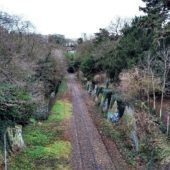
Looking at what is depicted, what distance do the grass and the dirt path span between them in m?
0.67

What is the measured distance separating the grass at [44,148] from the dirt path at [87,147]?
666 mm

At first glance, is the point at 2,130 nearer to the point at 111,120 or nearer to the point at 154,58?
the point at 111,120

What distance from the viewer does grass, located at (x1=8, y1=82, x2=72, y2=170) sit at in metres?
20.4

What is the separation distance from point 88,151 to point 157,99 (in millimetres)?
16047

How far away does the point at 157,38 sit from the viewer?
32.2 metres

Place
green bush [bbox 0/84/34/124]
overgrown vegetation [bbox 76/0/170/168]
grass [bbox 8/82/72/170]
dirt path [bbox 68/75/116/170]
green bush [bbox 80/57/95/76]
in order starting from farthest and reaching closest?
green bush [bbox 80/57/95/76], overgrown vegetation [bbox 76/0/170/168], dirt path [bbox 68/75/116/170], grass [bbox 8/82/72/170], green bush [bbox 0/84/34/124]

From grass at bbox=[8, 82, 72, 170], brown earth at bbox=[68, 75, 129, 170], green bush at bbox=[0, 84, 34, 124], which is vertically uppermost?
green bush at bbox=[0, 84, 34, 124]

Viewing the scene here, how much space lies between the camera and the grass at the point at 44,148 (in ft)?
66.9

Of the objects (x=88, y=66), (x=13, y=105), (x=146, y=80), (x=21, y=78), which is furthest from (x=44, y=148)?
(x=88, y=66)

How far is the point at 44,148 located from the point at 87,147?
3120 millimetres

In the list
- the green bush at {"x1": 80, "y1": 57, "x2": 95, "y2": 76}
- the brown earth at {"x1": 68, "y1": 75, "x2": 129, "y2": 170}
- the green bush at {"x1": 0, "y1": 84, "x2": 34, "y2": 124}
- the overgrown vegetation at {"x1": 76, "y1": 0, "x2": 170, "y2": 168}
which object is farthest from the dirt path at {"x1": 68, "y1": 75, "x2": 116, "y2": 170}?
the green bush at {"x1": 80, "y1": 57, "x2": 95, "y2": 76}

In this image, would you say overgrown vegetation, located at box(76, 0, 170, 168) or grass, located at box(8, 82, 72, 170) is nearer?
grass, located at box(8, 82, 72, 170)

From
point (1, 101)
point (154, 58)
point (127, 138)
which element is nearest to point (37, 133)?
point (127, 138)

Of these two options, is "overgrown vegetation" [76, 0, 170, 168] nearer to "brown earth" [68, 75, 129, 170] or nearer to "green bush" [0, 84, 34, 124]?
"brown earth" [68, 75, 129, 170]
